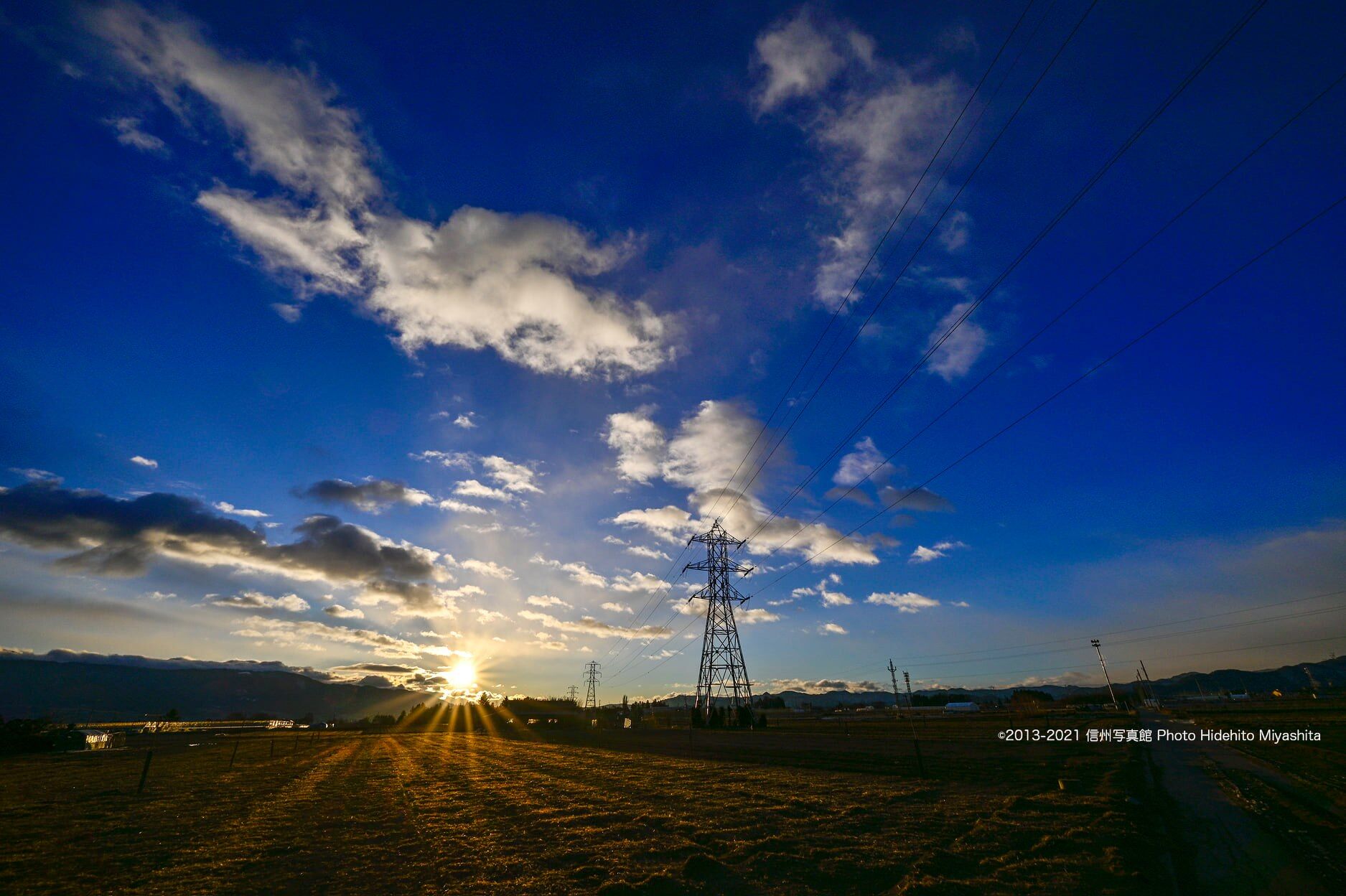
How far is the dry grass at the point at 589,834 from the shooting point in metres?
11.4

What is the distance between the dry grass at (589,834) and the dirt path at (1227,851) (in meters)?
1.27

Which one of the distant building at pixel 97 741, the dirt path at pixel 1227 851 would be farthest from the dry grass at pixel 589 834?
the distant building at pixel 97 741

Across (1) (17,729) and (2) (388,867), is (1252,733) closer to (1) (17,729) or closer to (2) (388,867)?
(2) (388,867)

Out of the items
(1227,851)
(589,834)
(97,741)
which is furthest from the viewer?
(97,741)

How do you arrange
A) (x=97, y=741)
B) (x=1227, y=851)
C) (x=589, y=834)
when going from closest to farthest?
(x=1227, y=851) → (x=589, y=834) → (x=97, y=741)

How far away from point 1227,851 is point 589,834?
17.4 meters

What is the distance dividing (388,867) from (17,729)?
83.2 m

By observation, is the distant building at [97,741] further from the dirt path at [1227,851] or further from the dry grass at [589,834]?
the dirt path at [1227,851]

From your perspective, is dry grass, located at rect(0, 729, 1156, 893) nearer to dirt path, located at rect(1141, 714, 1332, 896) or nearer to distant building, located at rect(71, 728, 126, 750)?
dirt path, located at rect(1141, 714, 1332, 896)

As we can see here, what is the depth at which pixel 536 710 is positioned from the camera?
572ft

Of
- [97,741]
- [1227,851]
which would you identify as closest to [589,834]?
[1227,851]

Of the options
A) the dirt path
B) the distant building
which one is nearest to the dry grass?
the dirt path

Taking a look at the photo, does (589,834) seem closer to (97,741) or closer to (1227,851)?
(1227,851)

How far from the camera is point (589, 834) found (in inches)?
→ 597
